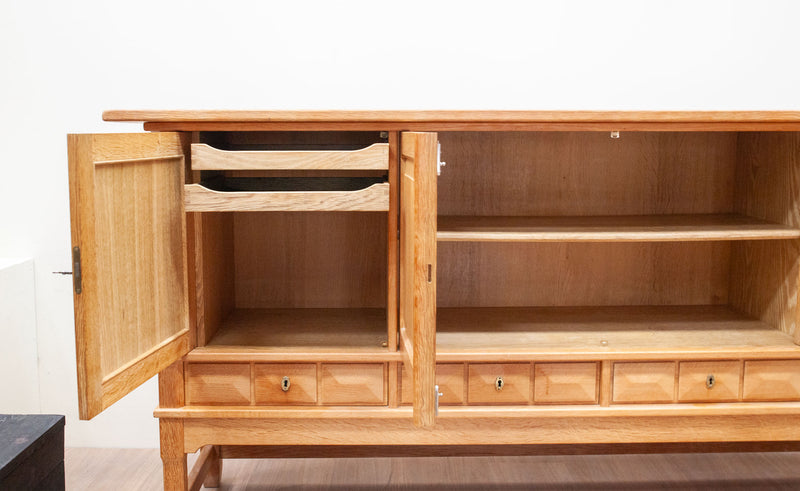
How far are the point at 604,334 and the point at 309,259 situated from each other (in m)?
0.99

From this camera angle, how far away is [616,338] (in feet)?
7.20

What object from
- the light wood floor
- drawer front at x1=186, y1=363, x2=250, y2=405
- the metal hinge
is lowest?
the light wood floor

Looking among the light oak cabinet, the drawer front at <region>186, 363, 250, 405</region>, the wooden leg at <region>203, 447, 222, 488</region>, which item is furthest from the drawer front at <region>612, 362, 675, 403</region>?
the wooden leg at <region>203, 447, 222, 488</region>

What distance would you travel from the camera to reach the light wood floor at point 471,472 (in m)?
2.56

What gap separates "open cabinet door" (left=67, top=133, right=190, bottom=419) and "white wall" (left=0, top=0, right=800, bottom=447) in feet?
2.76

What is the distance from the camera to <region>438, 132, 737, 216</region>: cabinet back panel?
8.13 ft

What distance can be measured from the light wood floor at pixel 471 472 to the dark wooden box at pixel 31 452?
0.86 metres

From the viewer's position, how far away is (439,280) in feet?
8.29

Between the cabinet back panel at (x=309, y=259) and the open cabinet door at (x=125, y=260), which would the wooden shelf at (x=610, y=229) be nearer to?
the cabinet back panel at (x=309, y=259)

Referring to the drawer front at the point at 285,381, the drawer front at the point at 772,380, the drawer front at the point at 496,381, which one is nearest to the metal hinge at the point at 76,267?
the drawer front at the point at 285,381

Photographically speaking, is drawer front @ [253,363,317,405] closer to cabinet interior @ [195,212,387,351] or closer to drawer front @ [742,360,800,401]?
cabinet interior @ [195,212,387,351]
